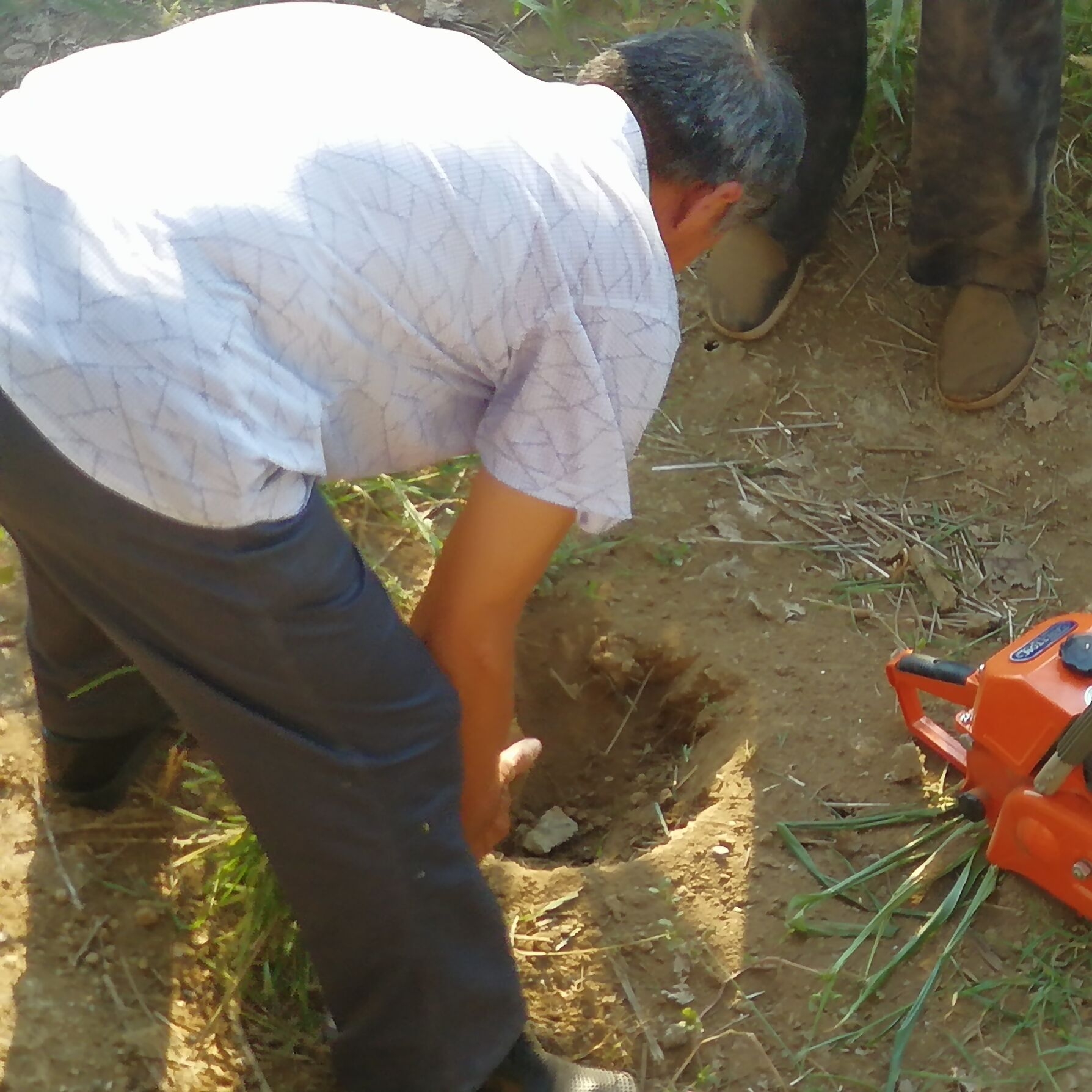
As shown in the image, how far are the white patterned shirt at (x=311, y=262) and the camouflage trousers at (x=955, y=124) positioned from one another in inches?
43.6

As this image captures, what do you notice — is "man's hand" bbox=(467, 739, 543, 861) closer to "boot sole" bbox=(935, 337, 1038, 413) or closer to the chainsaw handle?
the chainsaw handle

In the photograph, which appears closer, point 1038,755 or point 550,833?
point 1038,755

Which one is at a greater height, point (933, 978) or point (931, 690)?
point (931, 690)

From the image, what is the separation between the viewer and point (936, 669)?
1741mm

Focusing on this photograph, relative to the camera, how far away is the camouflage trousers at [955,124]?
79.0 inches

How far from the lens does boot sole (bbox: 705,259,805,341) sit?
2482 millimetres

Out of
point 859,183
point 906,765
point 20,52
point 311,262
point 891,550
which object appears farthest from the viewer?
point 20,52

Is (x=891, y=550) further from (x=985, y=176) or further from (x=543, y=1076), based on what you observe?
(x=543, y=1076)

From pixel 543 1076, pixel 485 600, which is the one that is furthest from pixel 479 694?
pixel 543 1076

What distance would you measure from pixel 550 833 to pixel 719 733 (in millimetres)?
331

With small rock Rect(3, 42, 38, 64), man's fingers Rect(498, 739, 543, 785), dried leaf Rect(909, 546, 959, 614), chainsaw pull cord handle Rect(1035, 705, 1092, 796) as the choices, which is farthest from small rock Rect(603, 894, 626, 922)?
small rock Rect(3, 42, 38, 64)

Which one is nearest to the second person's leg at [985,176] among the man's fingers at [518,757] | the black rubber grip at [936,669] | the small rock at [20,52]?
the black rubber grip at [936,669]

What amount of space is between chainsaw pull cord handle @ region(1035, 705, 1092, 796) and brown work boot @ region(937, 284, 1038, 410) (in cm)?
108

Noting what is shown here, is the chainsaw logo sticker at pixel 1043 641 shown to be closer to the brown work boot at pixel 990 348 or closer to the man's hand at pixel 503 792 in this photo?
the man's hand at pixel 503 792
